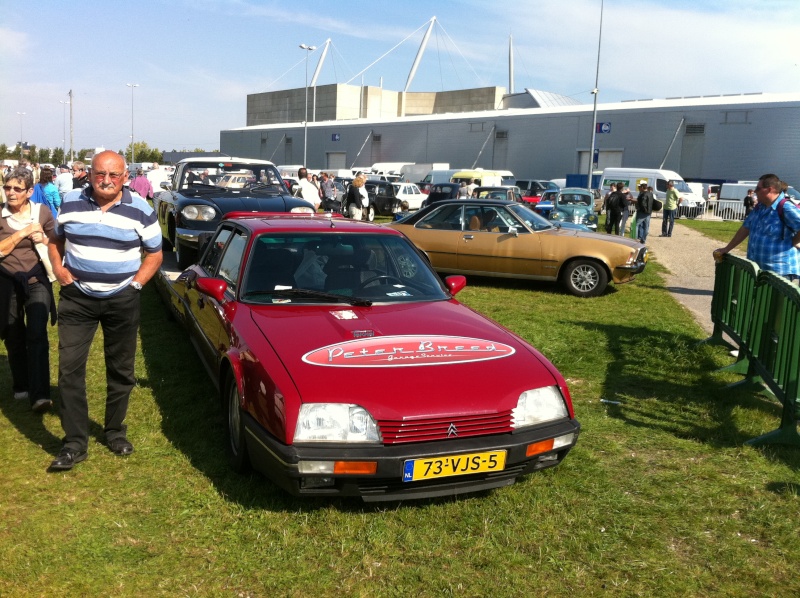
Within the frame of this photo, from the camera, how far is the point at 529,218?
36.3 feet

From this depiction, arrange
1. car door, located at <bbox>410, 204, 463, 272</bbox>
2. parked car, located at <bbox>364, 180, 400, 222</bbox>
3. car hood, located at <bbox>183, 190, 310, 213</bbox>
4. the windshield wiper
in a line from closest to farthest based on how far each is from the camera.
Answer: the windshield wiper < car hood, located at <bbox>183, 190, 310, 213</bbox> < car door, located at <bbox>410, 204, 463, 272</bbox> < parked car, located at <bbox>364, 180, 400, 222</bbox>

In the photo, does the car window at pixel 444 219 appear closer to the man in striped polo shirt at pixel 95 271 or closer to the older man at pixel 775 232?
the older man at pixel 775 232

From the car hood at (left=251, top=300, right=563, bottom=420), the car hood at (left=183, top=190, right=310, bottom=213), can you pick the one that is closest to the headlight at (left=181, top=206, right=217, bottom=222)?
the car hood at (left=183, top=190, right=310, bottom=213)

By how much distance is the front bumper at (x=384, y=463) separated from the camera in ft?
10.7

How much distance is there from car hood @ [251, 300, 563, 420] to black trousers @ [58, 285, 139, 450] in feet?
2.48

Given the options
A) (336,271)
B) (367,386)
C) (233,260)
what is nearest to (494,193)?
(233,260)

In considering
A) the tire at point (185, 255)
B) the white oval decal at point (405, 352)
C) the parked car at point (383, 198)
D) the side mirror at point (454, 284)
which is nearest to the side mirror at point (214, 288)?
the white oval decal at point (405, 352)

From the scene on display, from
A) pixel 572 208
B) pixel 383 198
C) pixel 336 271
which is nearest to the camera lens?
pixel 336 271

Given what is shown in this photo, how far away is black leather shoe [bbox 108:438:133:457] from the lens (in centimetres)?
431

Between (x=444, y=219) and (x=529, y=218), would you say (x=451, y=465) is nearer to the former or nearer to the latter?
(x=529, y=218)

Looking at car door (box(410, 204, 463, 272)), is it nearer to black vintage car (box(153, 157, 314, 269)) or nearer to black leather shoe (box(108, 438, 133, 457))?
black vintage car (box(153, 157, 314, 269))

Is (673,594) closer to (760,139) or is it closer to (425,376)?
(425,376)

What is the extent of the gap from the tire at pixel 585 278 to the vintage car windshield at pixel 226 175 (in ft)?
15.4

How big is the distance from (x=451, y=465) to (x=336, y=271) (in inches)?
72.4
